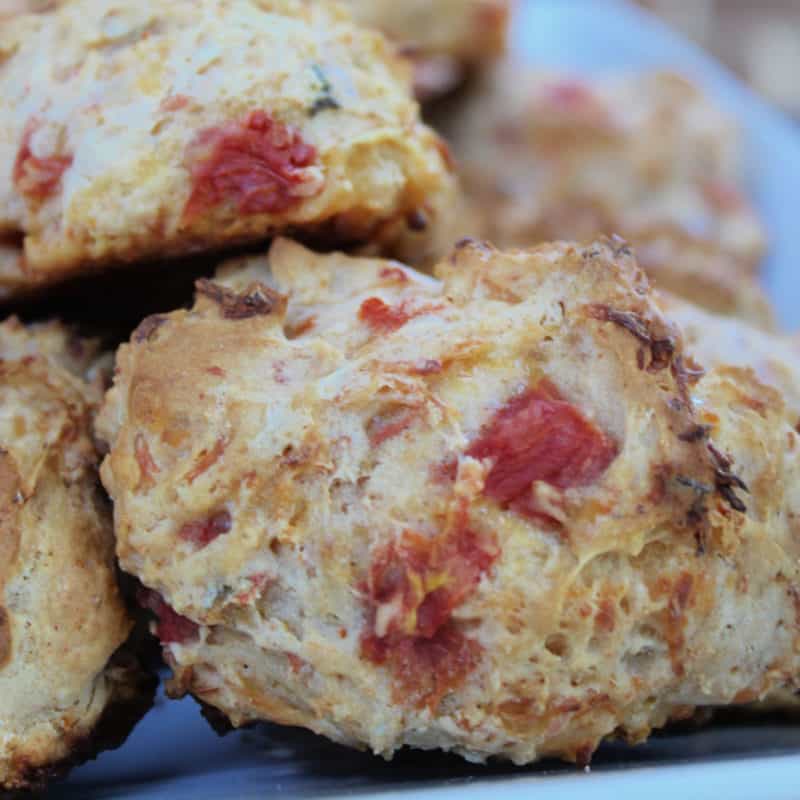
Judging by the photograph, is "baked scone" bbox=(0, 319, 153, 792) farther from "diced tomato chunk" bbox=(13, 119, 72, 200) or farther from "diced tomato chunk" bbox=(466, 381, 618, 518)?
"diced tomato chunk" bbox=(466, 381, 618, 518)


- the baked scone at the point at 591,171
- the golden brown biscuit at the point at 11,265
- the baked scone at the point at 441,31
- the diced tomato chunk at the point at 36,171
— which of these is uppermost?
the diced tomato chunk at the point at 36,171

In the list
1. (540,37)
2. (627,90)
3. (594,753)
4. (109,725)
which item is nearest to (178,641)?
(109,725)

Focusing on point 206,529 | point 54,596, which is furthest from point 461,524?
point 54,596

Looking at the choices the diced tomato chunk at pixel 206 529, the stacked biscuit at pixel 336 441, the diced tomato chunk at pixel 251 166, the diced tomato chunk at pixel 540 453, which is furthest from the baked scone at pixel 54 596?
the diced tomato chunk at pixel 540 453

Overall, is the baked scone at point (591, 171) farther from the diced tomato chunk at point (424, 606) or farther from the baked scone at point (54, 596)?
the diced tomato chunk at point (424, 606)

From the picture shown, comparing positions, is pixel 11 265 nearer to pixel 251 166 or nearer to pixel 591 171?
pixel 251 166

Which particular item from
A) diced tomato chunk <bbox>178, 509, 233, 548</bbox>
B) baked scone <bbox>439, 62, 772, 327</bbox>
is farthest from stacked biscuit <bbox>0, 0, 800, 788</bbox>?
baked scone <bbox>439, 62, 772, 327</bbox>
